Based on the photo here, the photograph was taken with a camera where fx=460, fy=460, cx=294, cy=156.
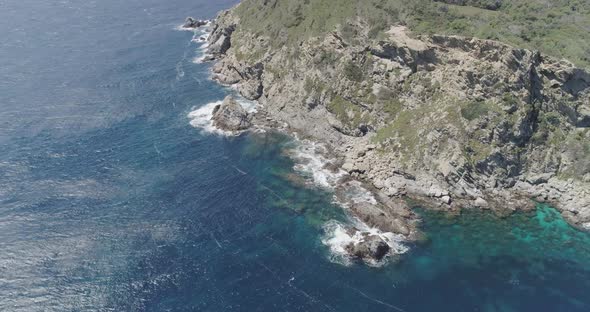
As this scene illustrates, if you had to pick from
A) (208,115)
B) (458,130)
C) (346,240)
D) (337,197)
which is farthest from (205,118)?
(458,130)

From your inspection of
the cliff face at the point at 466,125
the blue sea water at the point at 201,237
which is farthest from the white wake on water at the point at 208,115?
the cliff face at the point at 466,125

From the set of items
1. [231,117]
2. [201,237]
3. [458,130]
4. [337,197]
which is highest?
[458,130]

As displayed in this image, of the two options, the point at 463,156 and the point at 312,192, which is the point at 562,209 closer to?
the point at 463,156

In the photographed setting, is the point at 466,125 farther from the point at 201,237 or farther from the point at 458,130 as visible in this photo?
the point at 201,237

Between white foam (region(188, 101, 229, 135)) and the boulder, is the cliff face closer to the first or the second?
the boulder

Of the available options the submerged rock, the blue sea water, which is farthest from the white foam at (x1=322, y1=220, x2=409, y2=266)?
the submerged rock

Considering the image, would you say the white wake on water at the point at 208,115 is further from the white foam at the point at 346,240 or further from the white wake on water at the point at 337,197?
the white foam at the point at 346,240
